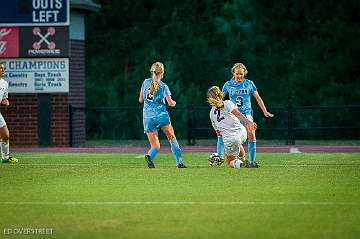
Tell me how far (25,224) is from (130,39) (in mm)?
33461

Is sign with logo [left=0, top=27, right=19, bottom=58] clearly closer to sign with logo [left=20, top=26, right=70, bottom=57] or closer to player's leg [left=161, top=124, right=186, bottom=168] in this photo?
sign with logo [left=20, top=26, right=70, bottom=57]

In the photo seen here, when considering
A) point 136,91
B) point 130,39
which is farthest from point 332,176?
point 130,39

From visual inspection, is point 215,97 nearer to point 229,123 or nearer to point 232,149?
point 229,123

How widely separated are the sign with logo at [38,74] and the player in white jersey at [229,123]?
1146 cm

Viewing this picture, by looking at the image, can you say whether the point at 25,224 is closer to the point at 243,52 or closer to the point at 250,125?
the point at 250,125

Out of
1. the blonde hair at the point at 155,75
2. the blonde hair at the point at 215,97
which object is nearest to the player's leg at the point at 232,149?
the blonde hair at the point at 215,97

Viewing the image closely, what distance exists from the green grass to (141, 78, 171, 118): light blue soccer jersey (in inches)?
40.1

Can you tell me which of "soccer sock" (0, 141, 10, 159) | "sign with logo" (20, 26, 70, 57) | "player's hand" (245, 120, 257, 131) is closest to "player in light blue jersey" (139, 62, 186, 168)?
"player's hand" (245, 120, 257, 131)

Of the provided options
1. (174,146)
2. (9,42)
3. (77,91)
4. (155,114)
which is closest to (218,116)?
(174,146)

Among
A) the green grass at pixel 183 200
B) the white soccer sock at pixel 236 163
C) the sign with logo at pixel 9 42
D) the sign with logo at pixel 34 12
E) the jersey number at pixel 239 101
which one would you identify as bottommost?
the green grass at pixel 183 200

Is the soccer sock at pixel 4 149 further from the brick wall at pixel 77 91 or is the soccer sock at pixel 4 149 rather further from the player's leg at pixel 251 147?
the brick wall at pixel 77 91

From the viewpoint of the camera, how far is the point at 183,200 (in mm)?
13875

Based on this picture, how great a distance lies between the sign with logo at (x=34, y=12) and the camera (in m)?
29.9

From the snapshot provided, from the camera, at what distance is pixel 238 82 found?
20.7 meters
